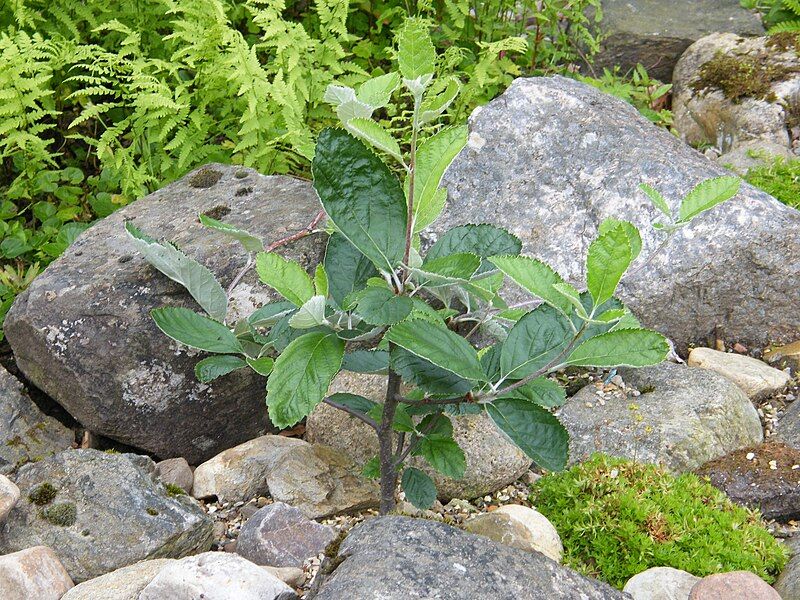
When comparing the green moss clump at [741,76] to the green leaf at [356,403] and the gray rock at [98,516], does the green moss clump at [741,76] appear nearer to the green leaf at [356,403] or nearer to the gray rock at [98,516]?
the green leaf at [356,403]

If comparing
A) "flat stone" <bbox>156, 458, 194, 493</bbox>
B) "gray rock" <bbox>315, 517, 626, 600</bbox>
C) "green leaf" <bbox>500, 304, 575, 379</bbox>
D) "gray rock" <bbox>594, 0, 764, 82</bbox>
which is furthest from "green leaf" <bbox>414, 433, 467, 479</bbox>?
"gray rock" <bbox>594, 0, 764, 82</bbox>

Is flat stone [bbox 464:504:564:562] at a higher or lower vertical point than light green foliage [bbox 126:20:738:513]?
lower

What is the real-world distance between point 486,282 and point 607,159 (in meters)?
2.11

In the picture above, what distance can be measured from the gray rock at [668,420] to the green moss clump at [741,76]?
3882 mm

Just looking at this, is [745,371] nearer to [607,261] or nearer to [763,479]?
[763,479]

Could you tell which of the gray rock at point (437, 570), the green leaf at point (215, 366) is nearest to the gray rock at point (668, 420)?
the gray rock at point (437, 570)

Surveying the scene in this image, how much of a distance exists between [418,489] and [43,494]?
1.39 metres

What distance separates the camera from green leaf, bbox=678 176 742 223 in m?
2.57

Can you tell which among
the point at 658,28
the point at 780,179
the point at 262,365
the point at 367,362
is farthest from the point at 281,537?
the point at 658,28

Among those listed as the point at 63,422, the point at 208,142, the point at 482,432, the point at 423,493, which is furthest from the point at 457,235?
the point at 208,142

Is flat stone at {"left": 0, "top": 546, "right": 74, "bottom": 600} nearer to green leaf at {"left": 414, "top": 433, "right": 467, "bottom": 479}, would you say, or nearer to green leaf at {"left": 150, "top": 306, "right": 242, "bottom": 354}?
green leaf at {"left": 150, "top": 306, "right": 242, "bottom": 354}

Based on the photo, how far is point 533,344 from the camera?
102 inches

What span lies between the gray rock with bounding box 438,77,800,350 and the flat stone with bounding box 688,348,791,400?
198 millimetres

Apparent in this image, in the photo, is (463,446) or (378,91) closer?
(378,91)
